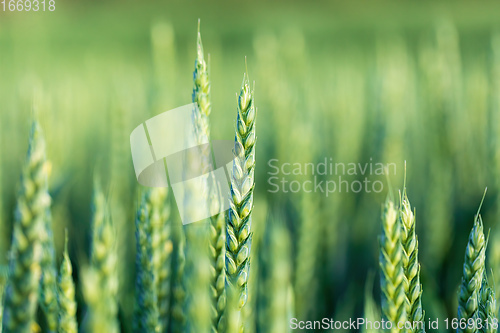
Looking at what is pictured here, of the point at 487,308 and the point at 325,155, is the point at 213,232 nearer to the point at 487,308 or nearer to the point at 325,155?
the point at 487,308

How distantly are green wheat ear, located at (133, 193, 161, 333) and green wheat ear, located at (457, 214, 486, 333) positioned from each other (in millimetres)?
188

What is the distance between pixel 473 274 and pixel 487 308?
0.02 m

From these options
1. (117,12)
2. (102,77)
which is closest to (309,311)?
(102,77)

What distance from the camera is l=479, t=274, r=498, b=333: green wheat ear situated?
0.90 feet

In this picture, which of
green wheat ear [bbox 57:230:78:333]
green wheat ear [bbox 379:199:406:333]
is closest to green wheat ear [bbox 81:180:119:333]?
green wheat ear [bbox 57:230:78:333]

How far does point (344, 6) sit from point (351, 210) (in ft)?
13.7

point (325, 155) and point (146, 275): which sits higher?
point (325, 155)

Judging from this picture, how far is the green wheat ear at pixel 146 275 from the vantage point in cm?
31

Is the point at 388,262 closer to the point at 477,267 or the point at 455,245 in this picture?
the point at 477,267

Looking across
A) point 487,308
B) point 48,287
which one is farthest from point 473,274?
point 48,287

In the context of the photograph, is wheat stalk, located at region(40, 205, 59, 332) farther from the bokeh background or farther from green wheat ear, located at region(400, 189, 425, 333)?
green wheat ear, located at region(400, 189, 425, 333)

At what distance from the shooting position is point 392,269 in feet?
0.80

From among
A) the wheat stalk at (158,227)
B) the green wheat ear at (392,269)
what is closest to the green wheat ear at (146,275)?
the wheat stalk at (158,227)

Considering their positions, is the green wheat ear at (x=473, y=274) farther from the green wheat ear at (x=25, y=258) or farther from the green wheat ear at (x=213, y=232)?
the green wheat ear at (x=25, y=258)
